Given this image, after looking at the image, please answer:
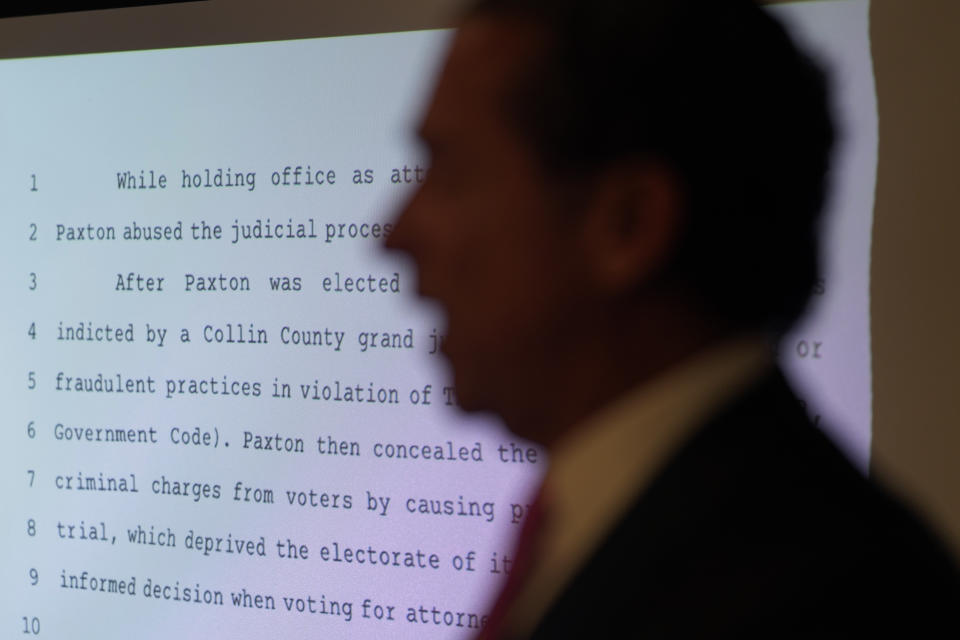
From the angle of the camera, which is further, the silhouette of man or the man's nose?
the man's nose

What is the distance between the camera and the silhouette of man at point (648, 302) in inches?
18.6

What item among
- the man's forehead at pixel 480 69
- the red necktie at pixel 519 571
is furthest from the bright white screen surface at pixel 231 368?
the man's forehead at pixel 480 69

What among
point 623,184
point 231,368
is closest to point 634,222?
point 623,184

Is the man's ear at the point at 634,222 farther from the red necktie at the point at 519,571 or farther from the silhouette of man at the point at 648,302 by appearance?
the red necktie at the point at 519,571

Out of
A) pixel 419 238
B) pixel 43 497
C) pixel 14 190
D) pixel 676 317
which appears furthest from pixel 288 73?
pixel 676 317

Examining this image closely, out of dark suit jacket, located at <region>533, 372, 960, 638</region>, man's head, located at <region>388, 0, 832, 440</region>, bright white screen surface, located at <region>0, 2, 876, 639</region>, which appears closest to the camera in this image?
dark suit jacket, located at <region>533, 372, 960, 638</region>

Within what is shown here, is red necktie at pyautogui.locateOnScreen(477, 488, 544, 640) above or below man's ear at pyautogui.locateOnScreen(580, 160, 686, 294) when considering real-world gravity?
below

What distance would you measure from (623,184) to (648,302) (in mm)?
64

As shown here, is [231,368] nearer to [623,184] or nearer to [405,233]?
[405,233]

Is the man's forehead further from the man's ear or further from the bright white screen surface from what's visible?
the bright white screen surface

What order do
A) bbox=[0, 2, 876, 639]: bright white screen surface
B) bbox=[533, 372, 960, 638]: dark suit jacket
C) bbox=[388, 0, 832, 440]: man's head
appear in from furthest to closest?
bbox=[0, 2, 876, 639]: bright white screen surface, bbox=[388, 0, 832, 440]: man's head, bbox=[533, 372, 960, 638]: dark suit jacket

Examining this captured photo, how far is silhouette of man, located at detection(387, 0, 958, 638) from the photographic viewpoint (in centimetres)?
47

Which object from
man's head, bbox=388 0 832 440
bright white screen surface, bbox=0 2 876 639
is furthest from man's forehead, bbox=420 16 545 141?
bright white screen surface, bbox=0 2 876 639

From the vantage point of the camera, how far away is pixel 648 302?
1.80ft
